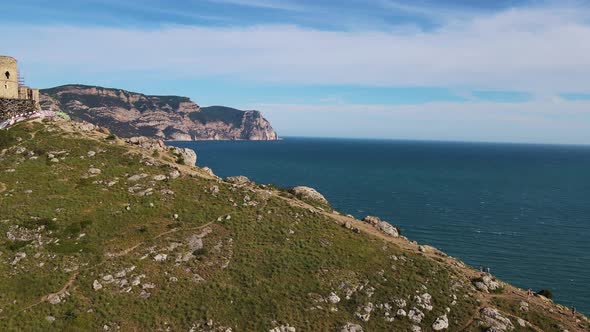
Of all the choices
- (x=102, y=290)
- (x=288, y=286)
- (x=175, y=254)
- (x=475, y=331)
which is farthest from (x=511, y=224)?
(x=102, y=290)

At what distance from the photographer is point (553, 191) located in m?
190

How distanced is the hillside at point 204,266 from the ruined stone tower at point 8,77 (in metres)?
19.3

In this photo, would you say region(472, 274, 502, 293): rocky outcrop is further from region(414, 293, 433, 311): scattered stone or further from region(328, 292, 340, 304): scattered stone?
region(328, 292, 340, 304): scattered stone

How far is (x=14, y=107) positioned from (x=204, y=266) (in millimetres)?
56321

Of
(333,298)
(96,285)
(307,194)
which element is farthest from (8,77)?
(333,298)

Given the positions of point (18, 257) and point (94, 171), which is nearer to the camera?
point (18, 257)

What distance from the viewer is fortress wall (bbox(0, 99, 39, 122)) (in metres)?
75.1

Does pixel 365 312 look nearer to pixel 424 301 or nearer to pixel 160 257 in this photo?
pixel 424 301

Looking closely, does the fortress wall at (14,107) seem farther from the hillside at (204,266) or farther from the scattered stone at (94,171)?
the scattered stone at (94,171)

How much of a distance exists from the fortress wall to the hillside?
17.3 meters

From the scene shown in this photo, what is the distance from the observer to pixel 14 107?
3009 inches

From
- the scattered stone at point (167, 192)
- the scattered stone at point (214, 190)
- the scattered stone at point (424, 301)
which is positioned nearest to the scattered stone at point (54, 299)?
the scattered stone at point (167, 192)

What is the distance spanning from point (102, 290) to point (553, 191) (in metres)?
204

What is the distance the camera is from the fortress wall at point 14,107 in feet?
246
